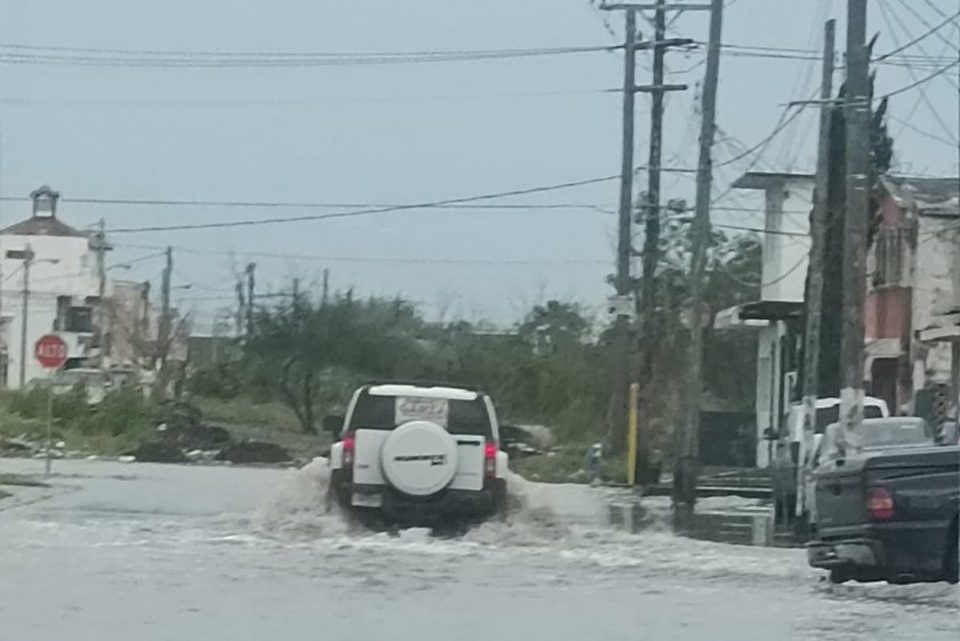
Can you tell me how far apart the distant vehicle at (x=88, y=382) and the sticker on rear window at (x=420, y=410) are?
3663cm

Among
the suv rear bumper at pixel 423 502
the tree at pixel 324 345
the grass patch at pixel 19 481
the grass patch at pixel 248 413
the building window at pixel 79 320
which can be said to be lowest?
the grass patch at pixel 19 481

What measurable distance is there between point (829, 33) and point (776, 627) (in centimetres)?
1982

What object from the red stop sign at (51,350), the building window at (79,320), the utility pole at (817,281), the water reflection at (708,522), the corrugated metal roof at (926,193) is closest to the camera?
the water reflection at (708,522)

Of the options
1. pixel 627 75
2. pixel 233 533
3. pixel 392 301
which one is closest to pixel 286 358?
pixel 392 301

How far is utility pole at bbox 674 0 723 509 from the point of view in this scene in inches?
1572

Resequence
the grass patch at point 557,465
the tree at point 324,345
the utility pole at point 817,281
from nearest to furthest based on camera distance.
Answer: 1. the utility pole at point 817,281
2. the grass patch at point 557,465
3. the tree at point 324,345

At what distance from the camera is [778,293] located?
59.9 metres

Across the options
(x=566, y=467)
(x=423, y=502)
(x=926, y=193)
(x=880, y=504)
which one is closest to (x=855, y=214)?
(x=423, y=502)

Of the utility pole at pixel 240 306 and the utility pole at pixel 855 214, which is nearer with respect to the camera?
the utility pole at pixel 855 214

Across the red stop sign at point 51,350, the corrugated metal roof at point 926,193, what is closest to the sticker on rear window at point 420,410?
the corrugated metal roof at point 926,193

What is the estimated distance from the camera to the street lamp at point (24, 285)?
225 ft

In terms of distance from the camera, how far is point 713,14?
42.3 metres

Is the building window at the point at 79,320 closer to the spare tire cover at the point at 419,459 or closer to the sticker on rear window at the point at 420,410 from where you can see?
the sticker on rear window at the point at 420,410

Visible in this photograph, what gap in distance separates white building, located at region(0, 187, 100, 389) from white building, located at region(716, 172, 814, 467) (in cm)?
3107
